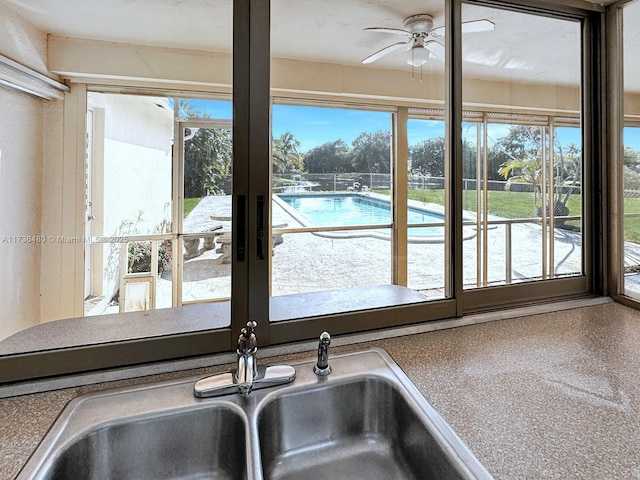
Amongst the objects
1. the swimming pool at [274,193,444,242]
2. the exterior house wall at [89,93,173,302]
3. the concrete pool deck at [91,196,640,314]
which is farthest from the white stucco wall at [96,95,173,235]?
the swimming pool at [274,193,444,242]

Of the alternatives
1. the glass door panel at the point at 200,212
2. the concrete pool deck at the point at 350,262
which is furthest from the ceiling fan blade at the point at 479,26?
the glass door panel at the point at 200,212

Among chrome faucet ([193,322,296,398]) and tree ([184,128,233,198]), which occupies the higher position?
tree ([184,128,233,198])

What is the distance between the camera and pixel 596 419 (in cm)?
73

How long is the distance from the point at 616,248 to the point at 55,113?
3.35m

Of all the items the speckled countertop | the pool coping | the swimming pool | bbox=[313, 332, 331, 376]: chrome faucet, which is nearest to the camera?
the speckled countertop

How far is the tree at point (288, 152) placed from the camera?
10.7ft

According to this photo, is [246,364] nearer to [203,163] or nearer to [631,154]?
[203,163]

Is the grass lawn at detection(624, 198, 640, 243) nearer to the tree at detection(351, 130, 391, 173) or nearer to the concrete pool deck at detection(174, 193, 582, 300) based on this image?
the concrete pool deck at detection(174, 193, 582, 300)

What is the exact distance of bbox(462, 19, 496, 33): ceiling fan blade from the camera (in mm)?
1664

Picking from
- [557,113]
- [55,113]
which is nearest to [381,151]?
[557,113]

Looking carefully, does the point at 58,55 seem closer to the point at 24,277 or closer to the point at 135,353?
the point at 24,277

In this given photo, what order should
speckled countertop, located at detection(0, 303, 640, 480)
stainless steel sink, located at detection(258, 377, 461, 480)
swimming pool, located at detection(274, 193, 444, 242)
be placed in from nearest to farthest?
speckled countertop, located at detection(0, 303, 640, 480) < stainless steel sink, located at detection(258, 377, 461, 480) < swimming pool, located at detection(274, 193, 444, 242)

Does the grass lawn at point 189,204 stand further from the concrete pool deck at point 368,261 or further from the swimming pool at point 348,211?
the swimming pool at point 348,211

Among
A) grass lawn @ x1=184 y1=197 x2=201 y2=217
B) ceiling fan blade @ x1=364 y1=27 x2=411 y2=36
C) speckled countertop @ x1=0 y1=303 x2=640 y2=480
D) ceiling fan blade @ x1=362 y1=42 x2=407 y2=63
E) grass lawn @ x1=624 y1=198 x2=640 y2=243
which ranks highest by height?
ceiling fan blade @ x1=362 y1=42 x2=407 y2=63
